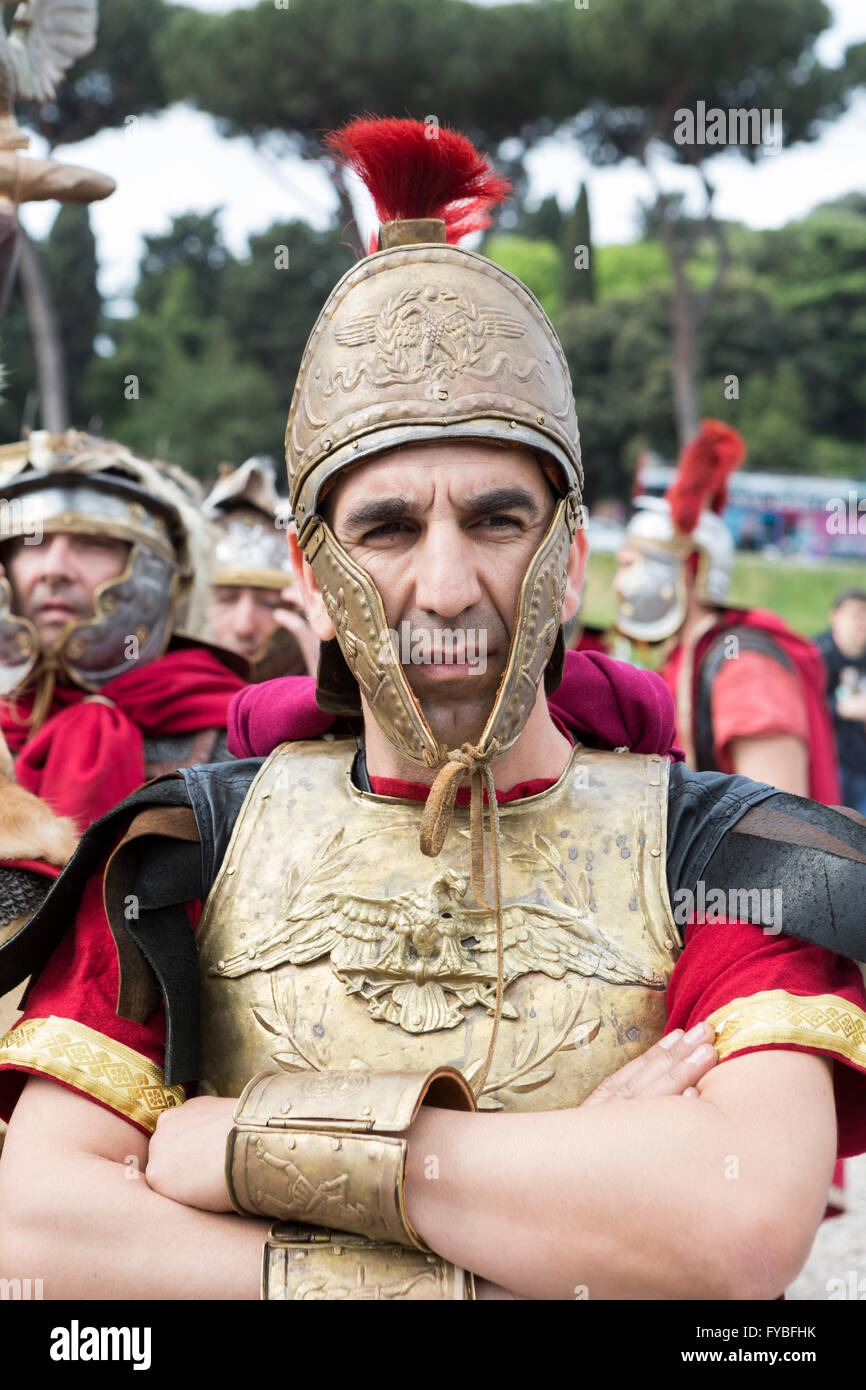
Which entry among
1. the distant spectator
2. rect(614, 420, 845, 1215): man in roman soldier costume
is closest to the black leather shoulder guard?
rect(614, 420, 845, 1215): man in roman soldier costume

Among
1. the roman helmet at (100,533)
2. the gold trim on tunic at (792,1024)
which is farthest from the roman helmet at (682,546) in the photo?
the gold trim on tunic at (792,1024)

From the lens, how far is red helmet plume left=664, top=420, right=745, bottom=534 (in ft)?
25.6

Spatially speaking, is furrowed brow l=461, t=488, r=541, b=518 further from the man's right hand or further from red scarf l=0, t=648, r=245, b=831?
red scarf l=0, t=648, r=245, b=831

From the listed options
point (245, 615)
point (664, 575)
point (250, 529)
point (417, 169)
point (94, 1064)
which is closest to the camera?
point (94, 1064)

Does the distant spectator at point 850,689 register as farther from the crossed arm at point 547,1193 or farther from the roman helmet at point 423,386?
the crossed arm at point 547,1193

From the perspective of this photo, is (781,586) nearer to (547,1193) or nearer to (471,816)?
(471,816)

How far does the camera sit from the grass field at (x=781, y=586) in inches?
900

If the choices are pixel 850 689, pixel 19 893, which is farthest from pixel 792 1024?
pixel 850 689

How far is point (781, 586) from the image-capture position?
23.5m

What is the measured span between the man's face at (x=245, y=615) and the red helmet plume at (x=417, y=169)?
382 centimetres

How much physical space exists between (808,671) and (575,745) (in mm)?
4065

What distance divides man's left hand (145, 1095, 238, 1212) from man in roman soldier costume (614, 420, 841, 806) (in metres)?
3.69

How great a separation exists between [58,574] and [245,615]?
Answer: 1685 mm
